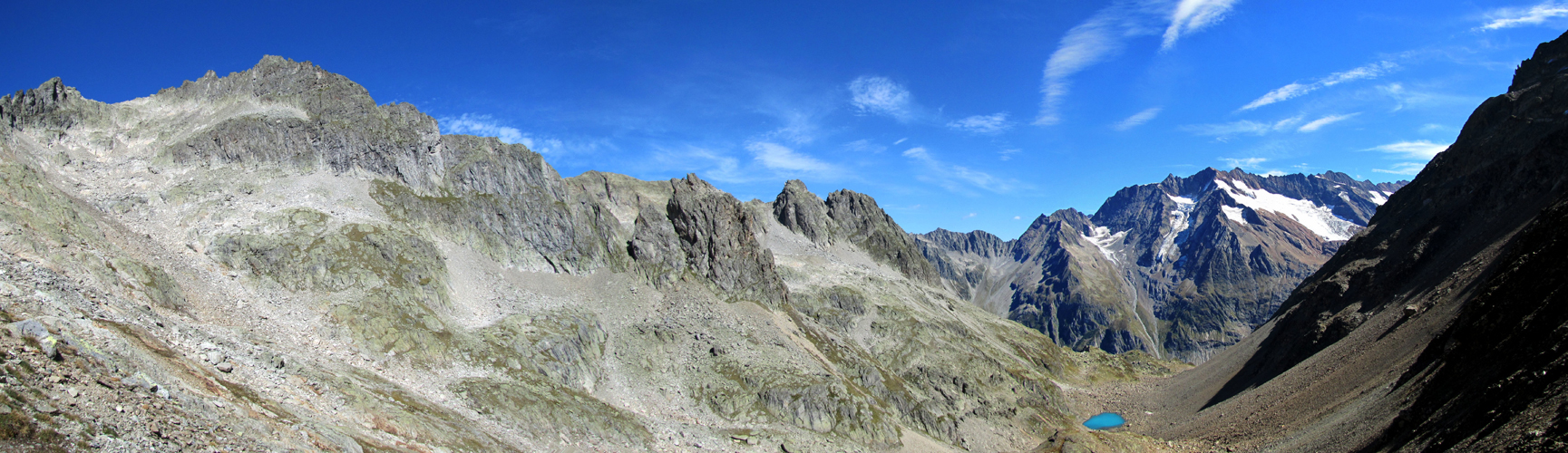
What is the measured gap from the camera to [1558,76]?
416ft

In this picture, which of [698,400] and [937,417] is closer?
[698,400]

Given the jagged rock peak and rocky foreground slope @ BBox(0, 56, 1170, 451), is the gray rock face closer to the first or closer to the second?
rocky foreground slope @ BBox(0, 56, 1170, 451)

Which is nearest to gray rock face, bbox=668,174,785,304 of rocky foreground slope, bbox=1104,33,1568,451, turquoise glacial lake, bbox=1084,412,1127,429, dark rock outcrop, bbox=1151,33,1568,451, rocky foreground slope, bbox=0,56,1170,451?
rocky foreground slope, bbox=0,56,1170,451

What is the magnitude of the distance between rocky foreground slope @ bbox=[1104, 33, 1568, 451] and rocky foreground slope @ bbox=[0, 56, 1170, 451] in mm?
20647

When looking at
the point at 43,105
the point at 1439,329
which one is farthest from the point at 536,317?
the point at 1439,329

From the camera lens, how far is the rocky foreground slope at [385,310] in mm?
35812

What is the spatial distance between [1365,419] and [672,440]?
65044 mm

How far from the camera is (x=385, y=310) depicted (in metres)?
70.3

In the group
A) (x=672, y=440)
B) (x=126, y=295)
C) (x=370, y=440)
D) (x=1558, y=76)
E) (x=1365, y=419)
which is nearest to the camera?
(x=370, y=440)

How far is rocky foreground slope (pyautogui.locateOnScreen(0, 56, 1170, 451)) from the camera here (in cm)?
3581

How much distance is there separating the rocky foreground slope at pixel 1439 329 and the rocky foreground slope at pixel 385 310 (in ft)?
67.7

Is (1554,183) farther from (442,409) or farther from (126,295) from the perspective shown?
(126,295)

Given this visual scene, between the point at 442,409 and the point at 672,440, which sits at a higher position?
the point at 442,409

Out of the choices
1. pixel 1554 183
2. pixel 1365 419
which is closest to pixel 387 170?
pixel 1365 419
